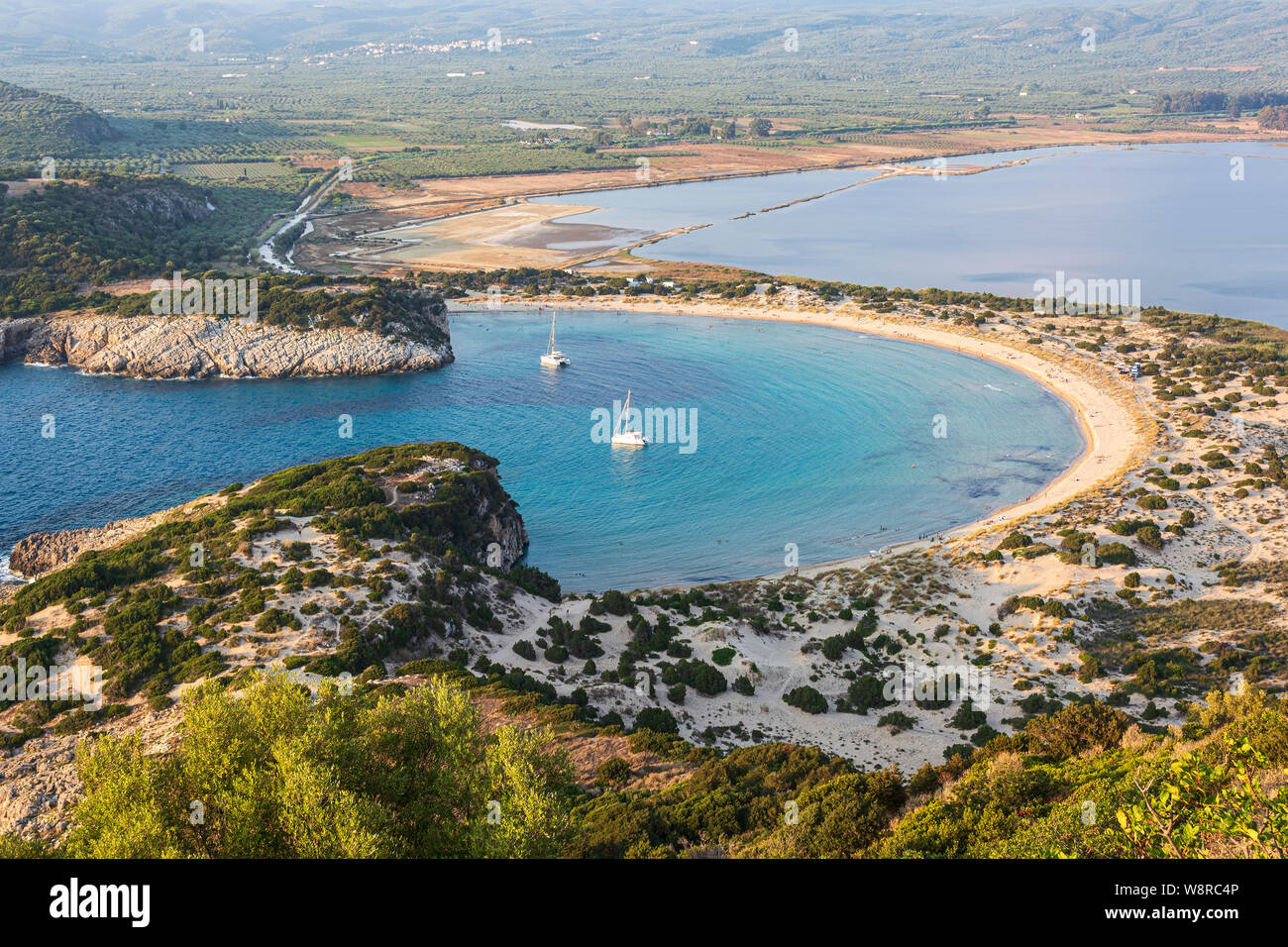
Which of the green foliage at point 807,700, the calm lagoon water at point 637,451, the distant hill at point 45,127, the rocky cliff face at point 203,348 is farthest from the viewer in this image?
the distant hill at point 45,127

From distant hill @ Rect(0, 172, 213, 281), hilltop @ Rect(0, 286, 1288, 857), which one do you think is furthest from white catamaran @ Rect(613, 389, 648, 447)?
distant hill @ Rect(0, 172, 213, 281)

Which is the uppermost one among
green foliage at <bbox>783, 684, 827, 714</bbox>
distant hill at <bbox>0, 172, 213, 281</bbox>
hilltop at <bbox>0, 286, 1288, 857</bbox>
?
distant hill at <bbox>0, 172, 213, 281</bbox>

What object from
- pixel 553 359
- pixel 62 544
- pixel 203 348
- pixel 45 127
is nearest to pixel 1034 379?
pixel 553 359

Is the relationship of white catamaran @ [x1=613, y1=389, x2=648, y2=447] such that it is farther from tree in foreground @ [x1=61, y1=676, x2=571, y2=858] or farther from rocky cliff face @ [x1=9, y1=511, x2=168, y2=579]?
tree in foreground @ [x1=61, y1=676, x2=571, y2=858]

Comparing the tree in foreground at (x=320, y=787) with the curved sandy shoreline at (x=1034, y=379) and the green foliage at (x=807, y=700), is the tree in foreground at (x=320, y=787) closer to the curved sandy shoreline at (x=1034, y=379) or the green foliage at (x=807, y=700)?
the green foliage at (x=807, y=700)

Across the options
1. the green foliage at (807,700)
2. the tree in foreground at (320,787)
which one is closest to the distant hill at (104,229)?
the green foliage at (807,700)

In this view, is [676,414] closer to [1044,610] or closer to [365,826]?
[1044,610]

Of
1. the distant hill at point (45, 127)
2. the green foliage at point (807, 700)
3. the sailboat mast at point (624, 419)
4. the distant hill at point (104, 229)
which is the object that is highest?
the distant hill at point (45, 127)
